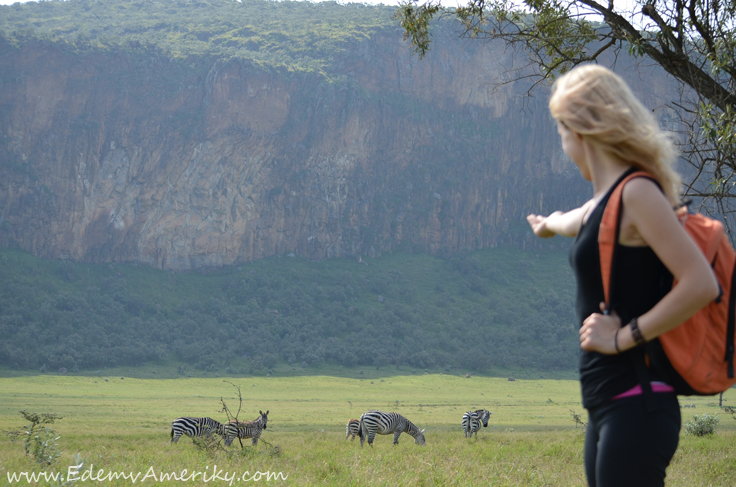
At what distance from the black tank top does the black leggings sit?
6 cm

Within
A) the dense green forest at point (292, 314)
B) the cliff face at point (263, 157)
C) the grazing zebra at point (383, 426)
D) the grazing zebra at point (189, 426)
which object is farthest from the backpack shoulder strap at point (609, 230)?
the cliff face at point (263, 157)

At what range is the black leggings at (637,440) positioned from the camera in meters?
2.03

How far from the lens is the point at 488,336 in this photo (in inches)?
3524

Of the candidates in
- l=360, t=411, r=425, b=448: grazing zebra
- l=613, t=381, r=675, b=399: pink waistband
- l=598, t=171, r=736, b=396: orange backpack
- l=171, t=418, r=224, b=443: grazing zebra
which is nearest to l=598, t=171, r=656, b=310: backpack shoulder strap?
l=598, t=171, r=736, b=396: orange backpack

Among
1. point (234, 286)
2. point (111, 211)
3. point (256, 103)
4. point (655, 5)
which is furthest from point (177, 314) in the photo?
point (655, 5)

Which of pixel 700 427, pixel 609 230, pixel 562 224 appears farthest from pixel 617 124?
pixel 700 427

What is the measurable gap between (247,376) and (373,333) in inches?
1049

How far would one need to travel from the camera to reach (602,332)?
6.87ft

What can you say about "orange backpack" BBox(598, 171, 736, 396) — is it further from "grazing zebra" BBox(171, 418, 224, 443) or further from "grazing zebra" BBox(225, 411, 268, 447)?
"grazing zebra" BBox(171, 418, 224, 443)

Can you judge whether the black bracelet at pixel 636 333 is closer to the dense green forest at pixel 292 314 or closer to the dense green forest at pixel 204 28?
the dense green forest at pixel 292 314

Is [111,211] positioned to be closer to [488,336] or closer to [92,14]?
[488,336]

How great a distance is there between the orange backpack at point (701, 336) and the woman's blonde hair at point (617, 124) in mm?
102

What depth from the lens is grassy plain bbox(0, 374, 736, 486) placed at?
21.3ft

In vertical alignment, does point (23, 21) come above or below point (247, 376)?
above
